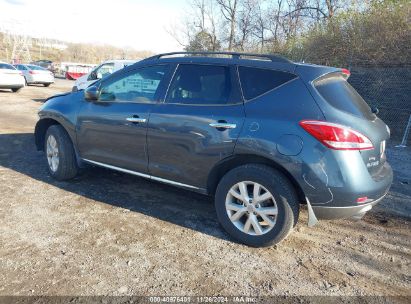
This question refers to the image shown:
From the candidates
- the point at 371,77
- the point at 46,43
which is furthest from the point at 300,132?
the point at 46,43

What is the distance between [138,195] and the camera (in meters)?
4.37

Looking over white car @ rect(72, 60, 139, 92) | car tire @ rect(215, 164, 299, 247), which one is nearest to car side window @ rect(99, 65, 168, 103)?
car tire @ rect(215, 164, 299, 247)

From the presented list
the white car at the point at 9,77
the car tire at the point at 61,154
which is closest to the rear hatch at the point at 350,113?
the car tire at the point at 61,154

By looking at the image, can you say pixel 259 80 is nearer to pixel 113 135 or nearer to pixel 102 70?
pixel 113 135

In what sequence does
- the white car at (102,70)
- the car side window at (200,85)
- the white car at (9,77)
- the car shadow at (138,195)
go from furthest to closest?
the white car at (9,77), the white car at (102,70), the car shadow at (138,195), the car side window at (200,85)

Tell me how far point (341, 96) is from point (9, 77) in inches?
646

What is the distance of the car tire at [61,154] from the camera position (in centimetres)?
457

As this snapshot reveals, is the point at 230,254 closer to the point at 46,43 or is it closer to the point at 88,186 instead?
the point at 88,186

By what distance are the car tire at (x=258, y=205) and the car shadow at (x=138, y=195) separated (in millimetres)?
261

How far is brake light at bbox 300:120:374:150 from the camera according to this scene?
280 centimetres

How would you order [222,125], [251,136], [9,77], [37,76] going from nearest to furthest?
[251,136]
[222,125]
[9,77]
[37,76]

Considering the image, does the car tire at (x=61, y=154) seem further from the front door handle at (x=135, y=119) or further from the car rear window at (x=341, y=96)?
the car rear window at (x=341, y=96)

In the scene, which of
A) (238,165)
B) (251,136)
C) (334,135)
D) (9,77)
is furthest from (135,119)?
(9,77)

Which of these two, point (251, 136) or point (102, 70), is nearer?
point (251, 136)
